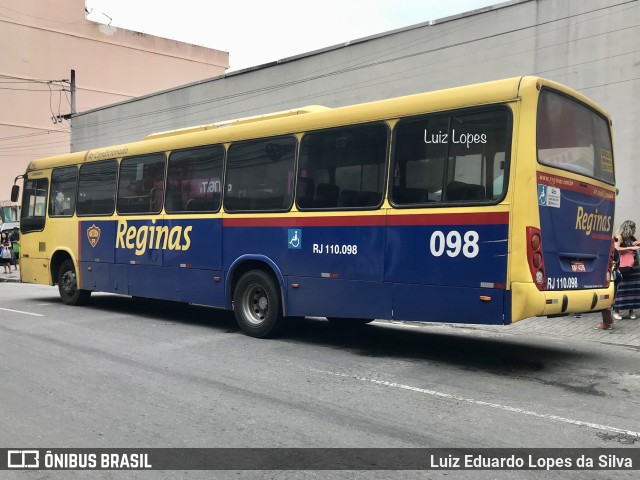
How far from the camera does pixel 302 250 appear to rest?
8320 millimetres

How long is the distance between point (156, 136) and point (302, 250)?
429 centimetres

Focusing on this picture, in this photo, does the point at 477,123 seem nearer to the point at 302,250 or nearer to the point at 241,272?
the point at 302,250

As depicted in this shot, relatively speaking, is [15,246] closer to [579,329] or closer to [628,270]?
[579,329]

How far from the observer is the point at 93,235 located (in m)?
11.9

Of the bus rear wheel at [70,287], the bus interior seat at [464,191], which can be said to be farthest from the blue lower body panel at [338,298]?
the bus rear wheel at [70,287]

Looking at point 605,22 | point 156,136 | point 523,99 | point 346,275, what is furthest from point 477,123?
point 605,22

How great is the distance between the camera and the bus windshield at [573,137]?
21.7ft

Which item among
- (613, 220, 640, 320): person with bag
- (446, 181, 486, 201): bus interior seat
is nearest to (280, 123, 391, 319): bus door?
(446, 181, 486, 201): bus interior seat

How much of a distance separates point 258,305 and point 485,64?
8893mm

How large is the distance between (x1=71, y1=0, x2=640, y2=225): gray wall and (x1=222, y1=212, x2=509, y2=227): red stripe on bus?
23.6ft

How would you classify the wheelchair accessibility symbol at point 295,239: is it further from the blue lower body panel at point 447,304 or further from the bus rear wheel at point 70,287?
the bus rear wheel at point 70,287

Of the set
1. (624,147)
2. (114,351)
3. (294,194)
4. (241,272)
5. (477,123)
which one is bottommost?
(114,351)

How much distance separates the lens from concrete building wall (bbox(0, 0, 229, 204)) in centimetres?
3912

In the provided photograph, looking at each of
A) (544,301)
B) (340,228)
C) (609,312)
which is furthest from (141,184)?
(609,312)
